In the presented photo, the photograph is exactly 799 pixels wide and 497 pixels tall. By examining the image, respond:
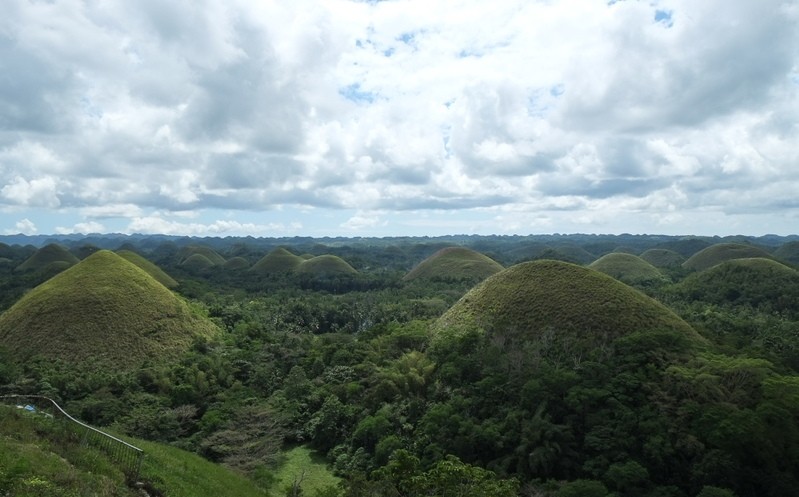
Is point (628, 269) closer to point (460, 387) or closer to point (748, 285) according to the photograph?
point (748, 285)

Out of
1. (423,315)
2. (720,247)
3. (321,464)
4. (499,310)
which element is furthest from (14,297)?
(720,247)

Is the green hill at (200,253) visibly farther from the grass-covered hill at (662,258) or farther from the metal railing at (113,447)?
the metal railing at (113,447)

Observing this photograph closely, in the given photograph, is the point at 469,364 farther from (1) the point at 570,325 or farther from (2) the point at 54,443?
(2) the point at 54,443

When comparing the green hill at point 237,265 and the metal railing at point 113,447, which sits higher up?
the metal railing at point 113,447

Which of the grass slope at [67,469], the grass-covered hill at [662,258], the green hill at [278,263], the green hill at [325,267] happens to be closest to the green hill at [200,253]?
the green hill at [278,263]

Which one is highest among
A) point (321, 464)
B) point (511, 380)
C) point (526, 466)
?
point (511, 380)
